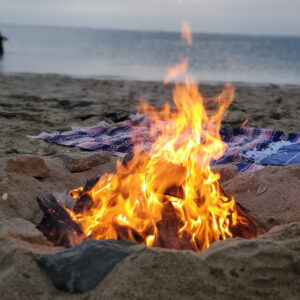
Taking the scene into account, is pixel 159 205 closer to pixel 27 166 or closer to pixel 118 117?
pixel 27 166

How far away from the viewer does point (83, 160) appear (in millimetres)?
3617

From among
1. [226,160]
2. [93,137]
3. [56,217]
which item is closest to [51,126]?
[93,137]

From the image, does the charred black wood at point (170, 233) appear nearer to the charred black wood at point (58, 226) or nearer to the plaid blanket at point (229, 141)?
the charred black wood at point (58, 226)

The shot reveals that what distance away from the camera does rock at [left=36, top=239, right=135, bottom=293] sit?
1.86m

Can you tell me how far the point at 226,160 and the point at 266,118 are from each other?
97.6 inches

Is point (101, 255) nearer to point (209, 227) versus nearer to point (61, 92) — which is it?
point (209, 227)

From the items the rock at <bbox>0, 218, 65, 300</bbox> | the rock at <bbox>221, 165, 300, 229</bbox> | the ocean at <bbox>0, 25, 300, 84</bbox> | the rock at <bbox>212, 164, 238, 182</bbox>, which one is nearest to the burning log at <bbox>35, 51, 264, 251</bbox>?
the rock at <bbox>0, 218, 65, 300</bbox>

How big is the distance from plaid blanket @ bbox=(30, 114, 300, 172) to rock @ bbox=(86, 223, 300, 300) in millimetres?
1993

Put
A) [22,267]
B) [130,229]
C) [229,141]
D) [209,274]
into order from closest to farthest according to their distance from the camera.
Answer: [209,274] → [22,267] → [130,229] → [229,141]

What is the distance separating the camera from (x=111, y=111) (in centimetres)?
652

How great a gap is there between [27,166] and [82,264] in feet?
5.23

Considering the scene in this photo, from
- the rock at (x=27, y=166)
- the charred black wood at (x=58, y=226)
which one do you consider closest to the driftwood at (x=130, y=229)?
the charred black wood at (x=58, y=226)

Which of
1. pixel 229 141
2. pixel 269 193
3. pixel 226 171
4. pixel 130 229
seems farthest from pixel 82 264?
pixel 229 141

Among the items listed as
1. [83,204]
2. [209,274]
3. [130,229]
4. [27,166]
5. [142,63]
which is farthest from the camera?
[142,63]
